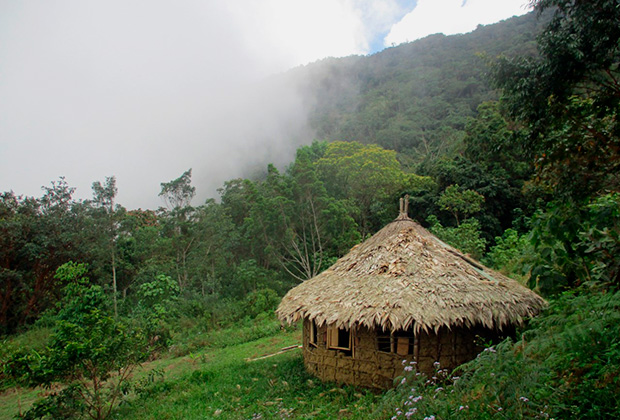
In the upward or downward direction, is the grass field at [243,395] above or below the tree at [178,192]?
below

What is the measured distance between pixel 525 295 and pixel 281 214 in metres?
Result: 12.8

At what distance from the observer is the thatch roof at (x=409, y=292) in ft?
23.5

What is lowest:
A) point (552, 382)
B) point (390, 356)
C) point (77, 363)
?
point (390, 356)

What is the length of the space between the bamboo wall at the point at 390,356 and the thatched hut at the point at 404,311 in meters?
0.02

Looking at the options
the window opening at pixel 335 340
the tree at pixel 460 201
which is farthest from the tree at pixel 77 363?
the tree at pixel 460 201

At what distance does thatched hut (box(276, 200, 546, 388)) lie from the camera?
7.23m

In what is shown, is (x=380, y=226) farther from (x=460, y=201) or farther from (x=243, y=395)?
(x=243, y=395)

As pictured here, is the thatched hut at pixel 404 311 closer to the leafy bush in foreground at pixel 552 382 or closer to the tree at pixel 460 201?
the leafy bush in foreground at pixel 552 382

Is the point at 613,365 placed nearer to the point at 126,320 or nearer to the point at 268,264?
the point at 126,320

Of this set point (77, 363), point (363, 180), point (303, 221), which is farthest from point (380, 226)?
point (77, 363)

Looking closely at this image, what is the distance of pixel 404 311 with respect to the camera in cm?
710

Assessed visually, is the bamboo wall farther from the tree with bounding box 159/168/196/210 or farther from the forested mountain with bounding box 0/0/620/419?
the tree with bounding box 159/168/196/210

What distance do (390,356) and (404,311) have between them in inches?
45.9

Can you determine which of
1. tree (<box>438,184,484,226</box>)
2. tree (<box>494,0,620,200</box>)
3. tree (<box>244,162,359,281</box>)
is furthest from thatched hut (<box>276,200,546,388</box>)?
tree (<box>438,184,484,226</box>)
